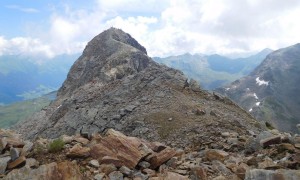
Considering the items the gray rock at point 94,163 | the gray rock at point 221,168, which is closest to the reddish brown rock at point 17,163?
the gray rock at point 94,163

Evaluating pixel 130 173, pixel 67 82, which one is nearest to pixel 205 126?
pixel 130 173

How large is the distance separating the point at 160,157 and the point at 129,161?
195 centimetres

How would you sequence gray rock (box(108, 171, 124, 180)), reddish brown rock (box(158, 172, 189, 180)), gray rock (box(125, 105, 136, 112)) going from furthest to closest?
gray rock (box(125, 105, 136, 112)), gray rock (box(108, 171, 124, 180)), reddish brown rock (box(158, 172, 189, 180))

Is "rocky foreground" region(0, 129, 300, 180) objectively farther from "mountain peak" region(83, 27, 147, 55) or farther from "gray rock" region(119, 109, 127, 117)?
"mountain peak" region(83, 27, 147, 55)

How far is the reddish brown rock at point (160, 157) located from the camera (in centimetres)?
1938

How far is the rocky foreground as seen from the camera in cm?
1684

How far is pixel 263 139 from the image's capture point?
2252cm

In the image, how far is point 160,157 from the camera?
1972 centimetres

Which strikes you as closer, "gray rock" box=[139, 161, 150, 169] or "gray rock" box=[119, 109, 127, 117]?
"gray rock" box=[139, 161, 150, 169]

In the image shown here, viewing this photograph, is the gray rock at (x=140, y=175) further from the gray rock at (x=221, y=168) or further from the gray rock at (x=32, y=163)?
the gray rock at (x=32, y=163)

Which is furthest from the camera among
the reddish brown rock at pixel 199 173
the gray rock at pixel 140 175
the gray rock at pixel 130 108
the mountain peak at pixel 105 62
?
the mountain peak at pixel 105 62

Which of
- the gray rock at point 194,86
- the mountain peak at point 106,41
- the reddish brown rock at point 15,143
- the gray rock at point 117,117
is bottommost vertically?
the reddish brown rock at point 15,143

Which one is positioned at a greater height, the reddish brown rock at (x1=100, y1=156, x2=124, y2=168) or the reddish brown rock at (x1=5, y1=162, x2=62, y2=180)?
the reddish brown rock at (x1=100, y1=156, x2=124, y2=168)

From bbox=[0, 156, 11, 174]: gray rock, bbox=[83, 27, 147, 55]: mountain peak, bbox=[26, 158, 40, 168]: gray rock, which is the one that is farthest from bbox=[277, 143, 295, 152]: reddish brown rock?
bbox=[83, 27, 147, 55]: mountain peak
